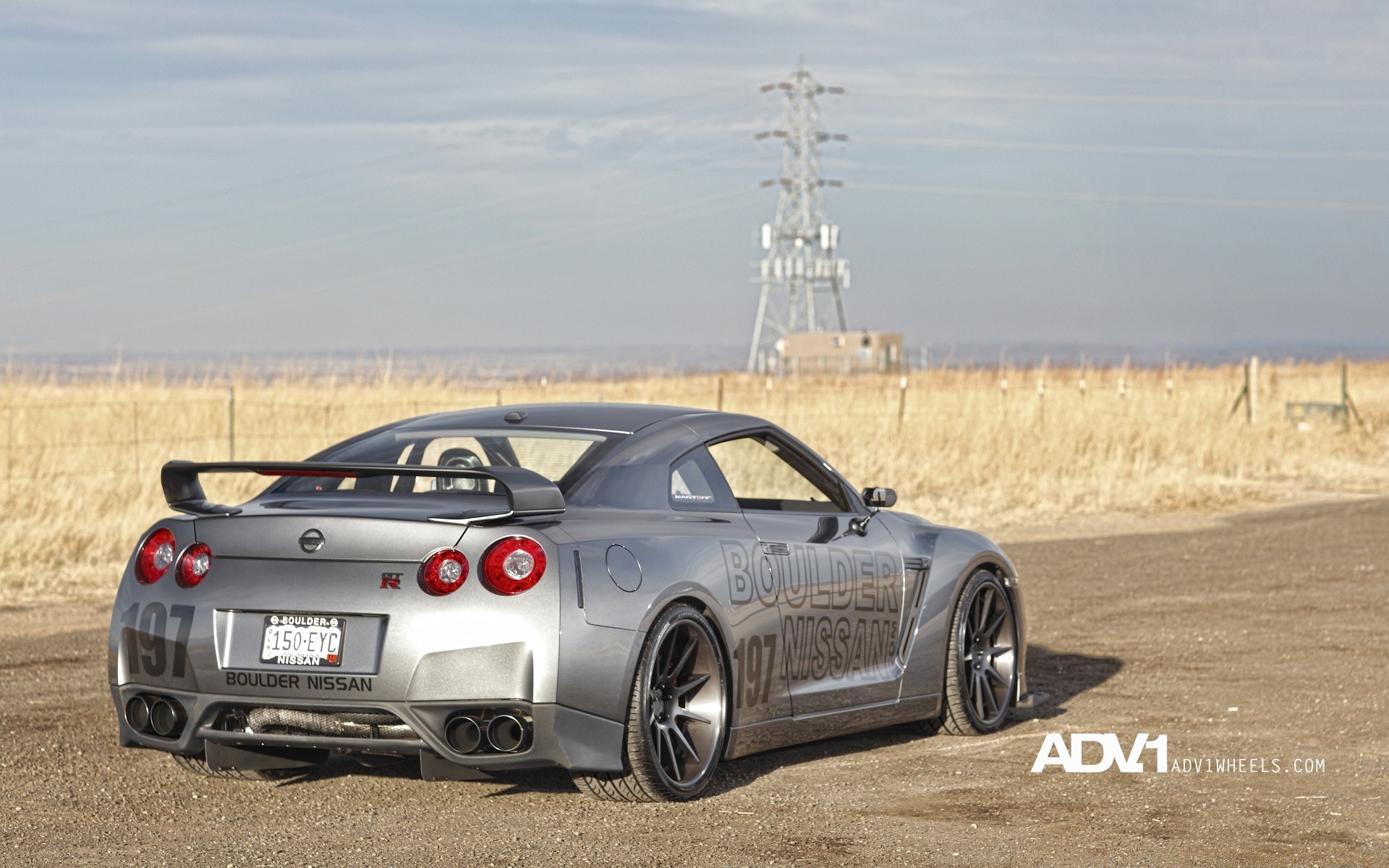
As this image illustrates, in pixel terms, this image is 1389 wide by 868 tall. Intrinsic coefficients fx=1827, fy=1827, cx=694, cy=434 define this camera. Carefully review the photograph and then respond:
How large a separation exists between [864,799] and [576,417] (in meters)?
1.82

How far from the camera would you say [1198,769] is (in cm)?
712

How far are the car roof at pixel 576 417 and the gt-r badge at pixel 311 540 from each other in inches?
46.6

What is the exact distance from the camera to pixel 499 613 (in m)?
5.76

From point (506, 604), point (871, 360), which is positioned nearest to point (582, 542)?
point (506, 604)

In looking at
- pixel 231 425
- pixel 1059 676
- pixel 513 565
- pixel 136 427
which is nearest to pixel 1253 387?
pixel 231 425

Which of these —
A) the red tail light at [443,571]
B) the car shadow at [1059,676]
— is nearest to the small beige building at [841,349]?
the car shadow at [1059,676]

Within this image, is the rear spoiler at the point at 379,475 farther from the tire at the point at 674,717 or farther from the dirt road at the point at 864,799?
the dirt road at the point at 864,799

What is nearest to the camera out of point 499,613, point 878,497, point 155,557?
point 499,613

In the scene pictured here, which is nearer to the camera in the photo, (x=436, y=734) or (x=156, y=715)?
(x=436, y=734)

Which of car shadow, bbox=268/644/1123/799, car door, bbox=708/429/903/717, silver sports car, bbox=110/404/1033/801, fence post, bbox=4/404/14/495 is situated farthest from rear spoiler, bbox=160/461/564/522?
fence post, bbox=4/404/14/495

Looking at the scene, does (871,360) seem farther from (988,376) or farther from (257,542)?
(257,542)

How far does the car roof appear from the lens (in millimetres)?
6926

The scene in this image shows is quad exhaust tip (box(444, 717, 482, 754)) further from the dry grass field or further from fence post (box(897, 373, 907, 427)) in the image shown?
fence post (box(897, 373, 907, 427))

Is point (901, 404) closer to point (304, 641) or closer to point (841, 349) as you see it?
point (304, 641)
